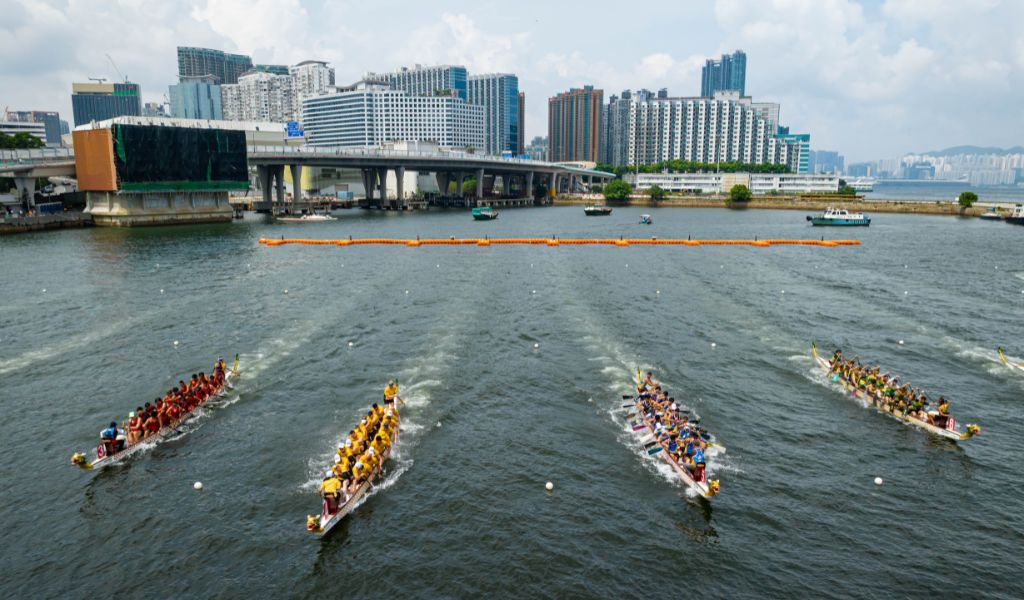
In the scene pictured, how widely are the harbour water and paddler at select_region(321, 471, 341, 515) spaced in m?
1.22

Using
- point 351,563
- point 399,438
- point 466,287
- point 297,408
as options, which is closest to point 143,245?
point 466,287

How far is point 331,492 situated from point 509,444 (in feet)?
32.3

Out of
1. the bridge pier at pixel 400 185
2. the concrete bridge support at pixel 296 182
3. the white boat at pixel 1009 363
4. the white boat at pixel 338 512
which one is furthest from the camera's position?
the bridge pier at pixel 400 185

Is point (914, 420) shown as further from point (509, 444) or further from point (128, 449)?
point (128, 449)

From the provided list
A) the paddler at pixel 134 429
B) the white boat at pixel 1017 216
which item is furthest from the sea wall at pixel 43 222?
the white boat at pixel 1017 216

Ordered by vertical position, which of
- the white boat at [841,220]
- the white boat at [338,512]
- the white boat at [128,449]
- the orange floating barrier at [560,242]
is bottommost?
the white boat at [338,512]

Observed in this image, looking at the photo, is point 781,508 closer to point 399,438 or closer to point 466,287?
point 399,438

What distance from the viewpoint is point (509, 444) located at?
104ft

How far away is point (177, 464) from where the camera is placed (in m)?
29.6

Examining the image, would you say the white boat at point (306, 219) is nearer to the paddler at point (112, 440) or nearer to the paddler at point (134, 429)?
the paddler at point (134, 429)

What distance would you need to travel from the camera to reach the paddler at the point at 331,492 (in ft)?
80.3

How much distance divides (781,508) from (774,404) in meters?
11.6

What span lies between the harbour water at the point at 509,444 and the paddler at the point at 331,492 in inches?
48.0

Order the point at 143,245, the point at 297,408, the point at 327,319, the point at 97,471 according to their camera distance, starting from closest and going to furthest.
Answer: the point at 97,471, the point at 297,408, the point at 327,319, the point at 143,245
